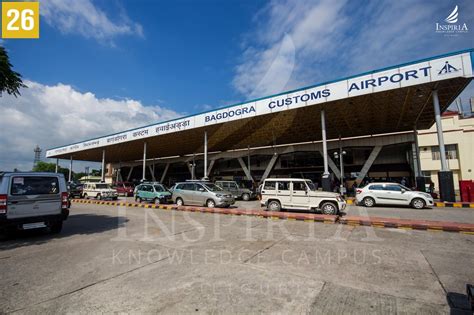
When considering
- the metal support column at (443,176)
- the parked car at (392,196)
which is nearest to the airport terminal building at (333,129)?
the metal support column at (443,176)

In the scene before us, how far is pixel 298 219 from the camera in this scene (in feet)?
32.5

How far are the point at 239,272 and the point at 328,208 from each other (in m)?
7.60

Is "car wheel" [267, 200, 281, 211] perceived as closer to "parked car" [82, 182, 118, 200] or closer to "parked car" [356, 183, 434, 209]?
"parked car" [356, 183, 434, 209]

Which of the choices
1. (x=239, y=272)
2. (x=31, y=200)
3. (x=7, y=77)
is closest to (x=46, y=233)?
(x=31, y=200)

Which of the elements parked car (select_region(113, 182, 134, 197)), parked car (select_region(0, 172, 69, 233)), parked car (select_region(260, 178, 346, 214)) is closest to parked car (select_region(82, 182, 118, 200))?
parked car (select_region(113, 182, 134, 197))

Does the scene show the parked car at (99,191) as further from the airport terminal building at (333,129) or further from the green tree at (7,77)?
the green tree at (7,77)

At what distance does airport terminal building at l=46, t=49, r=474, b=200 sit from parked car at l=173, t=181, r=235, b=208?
6999mm

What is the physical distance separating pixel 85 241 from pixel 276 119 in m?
16.9

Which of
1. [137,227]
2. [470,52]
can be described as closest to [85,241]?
[137,227]

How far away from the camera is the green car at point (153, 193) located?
55.2 ft

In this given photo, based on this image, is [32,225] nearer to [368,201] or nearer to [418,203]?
[368,201]

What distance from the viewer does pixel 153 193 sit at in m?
17.2

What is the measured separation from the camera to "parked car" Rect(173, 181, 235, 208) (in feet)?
46.1

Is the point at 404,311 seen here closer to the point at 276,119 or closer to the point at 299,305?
the point at 299,305
